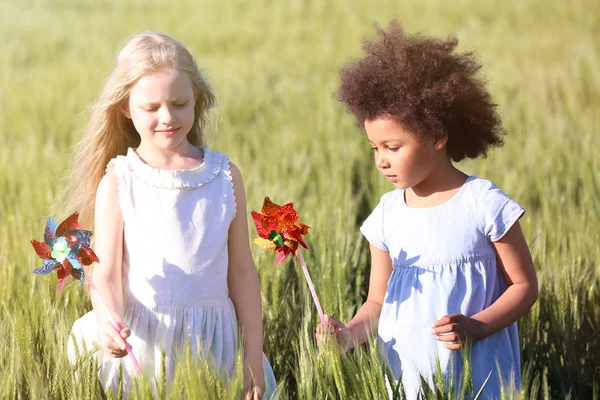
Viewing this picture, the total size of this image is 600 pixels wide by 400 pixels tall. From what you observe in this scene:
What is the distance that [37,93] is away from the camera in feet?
19.7

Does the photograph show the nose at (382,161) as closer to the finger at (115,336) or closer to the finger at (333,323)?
the finger at (333,323)

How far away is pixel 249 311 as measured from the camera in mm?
2080

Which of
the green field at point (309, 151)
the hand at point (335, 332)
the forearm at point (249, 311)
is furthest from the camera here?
the green field at point (309, 151)

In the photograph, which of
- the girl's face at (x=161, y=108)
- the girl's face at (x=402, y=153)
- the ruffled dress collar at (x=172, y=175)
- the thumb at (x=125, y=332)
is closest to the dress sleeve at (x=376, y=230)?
the girl's face at (x=402, y=153)

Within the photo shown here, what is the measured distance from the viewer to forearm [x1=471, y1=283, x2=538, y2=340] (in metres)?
1.94

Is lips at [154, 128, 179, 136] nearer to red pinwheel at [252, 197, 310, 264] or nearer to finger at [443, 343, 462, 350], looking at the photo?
red pinwheel at [252, 197, 310, 264]

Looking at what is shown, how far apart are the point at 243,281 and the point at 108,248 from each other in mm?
313

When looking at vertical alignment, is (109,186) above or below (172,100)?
below

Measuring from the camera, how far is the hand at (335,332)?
6.35ft

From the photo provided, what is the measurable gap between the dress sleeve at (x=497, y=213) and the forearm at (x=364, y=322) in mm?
343

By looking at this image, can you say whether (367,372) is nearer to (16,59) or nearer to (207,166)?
(207,166)

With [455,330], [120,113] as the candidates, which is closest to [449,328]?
[455,330]

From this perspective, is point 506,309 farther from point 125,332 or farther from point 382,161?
point 125,332

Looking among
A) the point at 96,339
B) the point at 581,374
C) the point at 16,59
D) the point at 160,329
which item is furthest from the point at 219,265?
the point at 16,59
